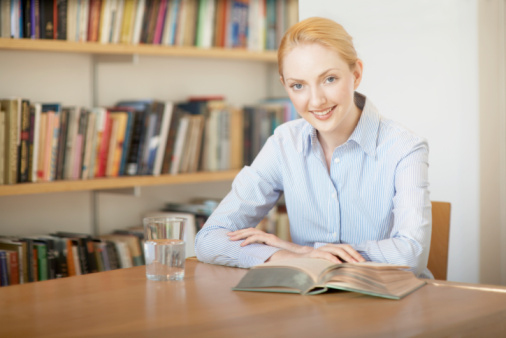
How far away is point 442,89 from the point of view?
222 cm

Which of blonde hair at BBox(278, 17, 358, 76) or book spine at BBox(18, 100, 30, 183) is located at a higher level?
blonde hair at BBox(278, 17, 358, 76)

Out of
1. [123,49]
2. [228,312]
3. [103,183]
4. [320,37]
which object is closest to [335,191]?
[320,37]

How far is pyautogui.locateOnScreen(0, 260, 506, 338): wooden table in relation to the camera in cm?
100

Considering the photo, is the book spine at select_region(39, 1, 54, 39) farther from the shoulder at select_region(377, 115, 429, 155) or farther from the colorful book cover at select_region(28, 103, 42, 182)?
the shoulder at select_region(377, 115, 429, 155)

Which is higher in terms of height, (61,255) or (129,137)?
(129,137)

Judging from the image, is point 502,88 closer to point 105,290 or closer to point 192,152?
point 192,152

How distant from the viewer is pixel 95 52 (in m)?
2.59

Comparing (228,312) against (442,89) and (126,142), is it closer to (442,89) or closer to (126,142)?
(442,89)

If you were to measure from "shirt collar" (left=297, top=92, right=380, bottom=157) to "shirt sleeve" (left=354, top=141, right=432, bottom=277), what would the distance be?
98 mm

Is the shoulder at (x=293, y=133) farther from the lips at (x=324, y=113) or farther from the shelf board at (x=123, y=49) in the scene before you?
the shelf board at (x=123, y=49)

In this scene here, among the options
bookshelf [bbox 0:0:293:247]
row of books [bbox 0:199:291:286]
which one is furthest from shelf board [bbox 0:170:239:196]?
row of books [bbox 0:199:291:286]

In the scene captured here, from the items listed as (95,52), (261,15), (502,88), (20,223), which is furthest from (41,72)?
(502,88)

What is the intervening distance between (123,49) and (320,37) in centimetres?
123

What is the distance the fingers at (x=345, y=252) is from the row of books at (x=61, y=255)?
1338 mm
